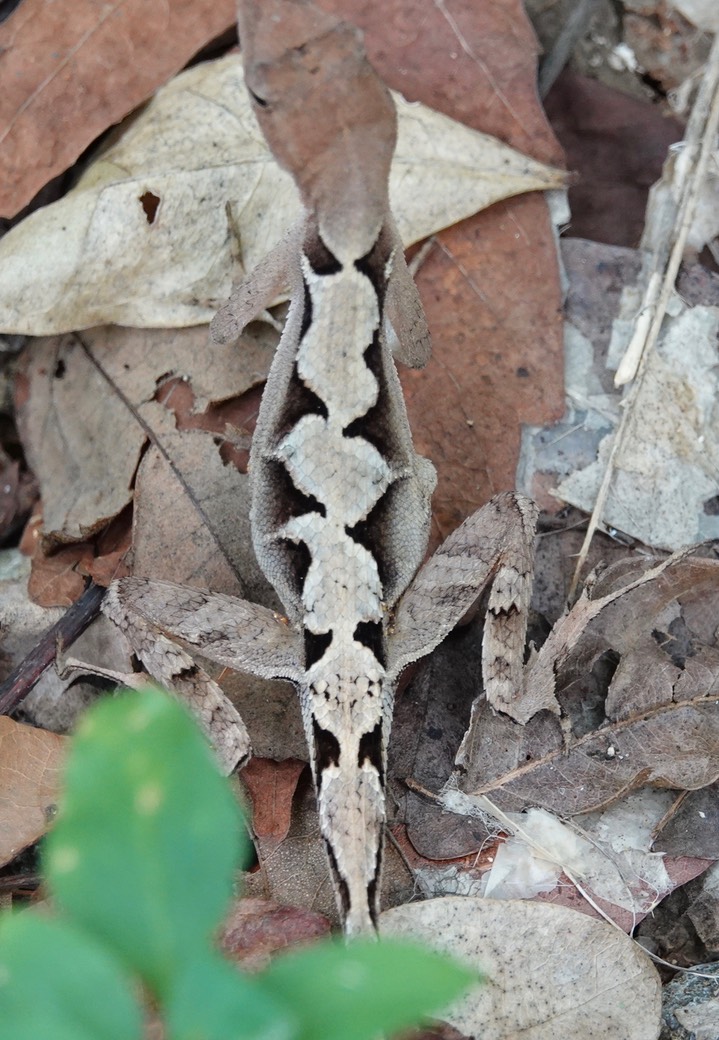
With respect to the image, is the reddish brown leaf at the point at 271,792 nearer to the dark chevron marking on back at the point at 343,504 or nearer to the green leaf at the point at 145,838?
the dark chevron marking on back at the point at 343,504

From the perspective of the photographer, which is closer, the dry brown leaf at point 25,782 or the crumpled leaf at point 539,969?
the crumpled leaf at point 539,969

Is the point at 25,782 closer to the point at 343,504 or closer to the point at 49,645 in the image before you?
the point at 49,645

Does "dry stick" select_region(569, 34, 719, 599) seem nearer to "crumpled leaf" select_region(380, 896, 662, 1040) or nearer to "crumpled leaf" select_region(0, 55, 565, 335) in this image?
"crumpled leaf" select_region(0, 55, 565, 335)

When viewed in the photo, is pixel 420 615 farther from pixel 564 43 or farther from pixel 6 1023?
pixel 564 43

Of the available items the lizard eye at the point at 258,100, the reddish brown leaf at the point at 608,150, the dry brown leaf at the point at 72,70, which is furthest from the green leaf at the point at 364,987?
the reddish brown leaf at the point at 608,150

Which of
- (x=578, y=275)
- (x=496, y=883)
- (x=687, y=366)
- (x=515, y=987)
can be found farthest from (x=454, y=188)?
(x=515, y=987)

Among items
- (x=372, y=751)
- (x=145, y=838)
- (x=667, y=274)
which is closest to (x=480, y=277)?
(x=667, y=274)

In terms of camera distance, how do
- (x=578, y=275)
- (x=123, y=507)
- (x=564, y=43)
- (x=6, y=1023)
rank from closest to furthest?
1. (x=6, y=1023)
2. (x=123, y=507)
3. (x=578, y=275)
4. (x=564, y=43)

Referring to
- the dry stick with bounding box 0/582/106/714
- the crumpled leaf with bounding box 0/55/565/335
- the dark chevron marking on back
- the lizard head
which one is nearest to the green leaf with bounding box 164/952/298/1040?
the dark chevron marking on back
